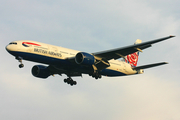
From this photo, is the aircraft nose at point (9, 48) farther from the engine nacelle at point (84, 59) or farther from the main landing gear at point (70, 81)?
the main landing gear at point (70, 81)

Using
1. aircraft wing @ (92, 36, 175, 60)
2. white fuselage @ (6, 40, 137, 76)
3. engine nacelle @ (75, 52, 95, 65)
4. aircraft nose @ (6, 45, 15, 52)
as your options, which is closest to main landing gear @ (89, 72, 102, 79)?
aircraft wing @ (92, 36, 175, 60)

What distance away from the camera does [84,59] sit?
118 feet

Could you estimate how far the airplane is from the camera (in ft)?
114

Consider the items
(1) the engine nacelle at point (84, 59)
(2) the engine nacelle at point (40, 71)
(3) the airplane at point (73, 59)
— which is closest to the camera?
(3) the airplane at point (73, 59)

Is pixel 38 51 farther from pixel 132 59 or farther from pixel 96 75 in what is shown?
pixel 132 59

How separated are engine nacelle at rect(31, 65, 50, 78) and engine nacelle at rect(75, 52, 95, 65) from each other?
27.6 ft

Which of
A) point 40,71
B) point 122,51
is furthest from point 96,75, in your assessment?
point 40,71

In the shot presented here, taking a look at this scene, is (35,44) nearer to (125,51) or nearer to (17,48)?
(17,48)

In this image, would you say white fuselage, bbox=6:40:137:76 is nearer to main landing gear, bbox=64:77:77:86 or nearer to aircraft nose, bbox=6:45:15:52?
aircraft nose, bbox=6:45:15:52

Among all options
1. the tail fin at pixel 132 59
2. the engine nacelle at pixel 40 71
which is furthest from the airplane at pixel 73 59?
the tail fin at pixel 132 59

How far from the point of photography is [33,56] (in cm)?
3472

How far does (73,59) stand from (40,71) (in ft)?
28.8

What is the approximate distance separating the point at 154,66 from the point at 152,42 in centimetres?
693

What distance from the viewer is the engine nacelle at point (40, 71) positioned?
4309cm
